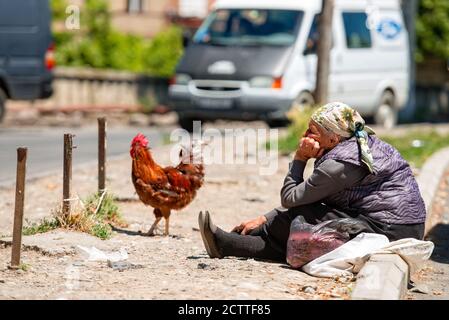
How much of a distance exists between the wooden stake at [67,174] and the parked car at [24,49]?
39.5 feet

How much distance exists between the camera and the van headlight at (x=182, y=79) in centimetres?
1939

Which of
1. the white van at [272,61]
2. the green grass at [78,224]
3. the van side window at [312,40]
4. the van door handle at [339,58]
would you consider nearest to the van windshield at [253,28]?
the white van at [272,61]

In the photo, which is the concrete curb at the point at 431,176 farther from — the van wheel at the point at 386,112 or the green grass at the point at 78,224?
the van wheel at the point at 386,112

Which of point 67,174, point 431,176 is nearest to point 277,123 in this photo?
point 431,176

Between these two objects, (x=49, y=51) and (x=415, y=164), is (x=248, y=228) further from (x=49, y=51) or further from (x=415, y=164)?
(x=49, y=51)

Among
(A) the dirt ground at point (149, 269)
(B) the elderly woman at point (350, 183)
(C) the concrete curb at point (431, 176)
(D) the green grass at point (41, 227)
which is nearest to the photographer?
(A) the dirt ground at point (149, 269)

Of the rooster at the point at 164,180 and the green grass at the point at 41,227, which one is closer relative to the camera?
the green grass at the point at 41,227

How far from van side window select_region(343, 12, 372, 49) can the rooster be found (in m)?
11.4

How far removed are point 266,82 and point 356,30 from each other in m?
2.59

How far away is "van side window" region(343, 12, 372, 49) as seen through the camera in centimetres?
2056

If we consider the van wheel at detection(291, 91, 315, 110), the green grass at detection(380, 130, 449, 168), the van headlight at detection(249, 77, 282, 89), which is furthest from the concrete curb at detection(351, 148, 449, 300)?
the van wheel at detection(291, 91, 315, 110)

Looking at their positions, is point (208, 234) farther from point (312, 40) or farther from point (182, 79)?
point (312, 40)
